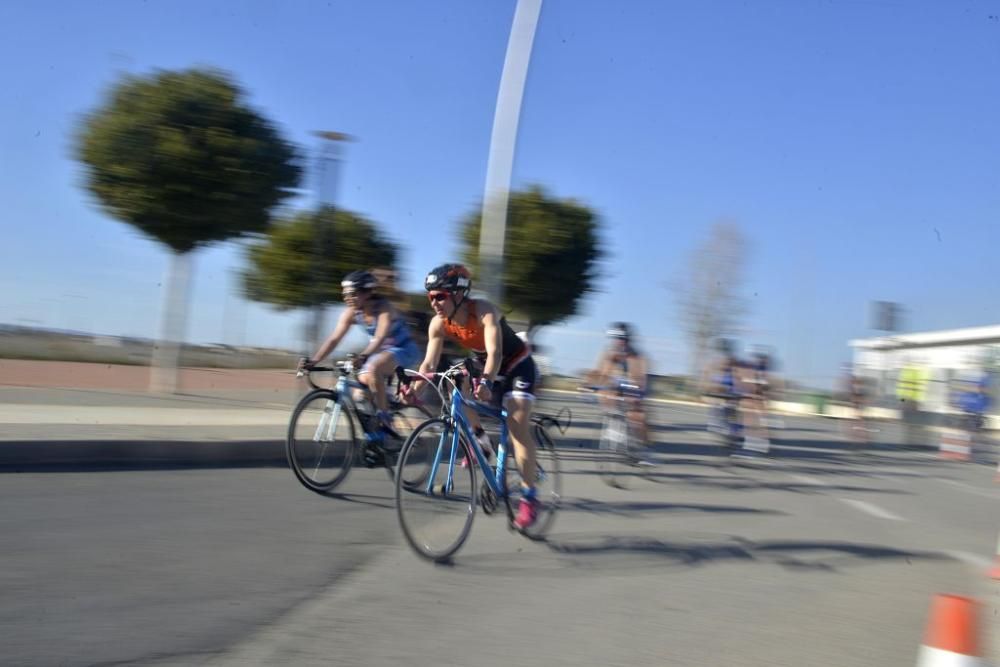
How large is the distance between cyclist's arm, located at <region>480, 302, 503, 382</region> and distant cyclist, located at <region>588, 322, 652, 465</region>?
183 inches

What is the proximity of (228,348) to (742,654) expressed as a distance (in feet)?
88.7

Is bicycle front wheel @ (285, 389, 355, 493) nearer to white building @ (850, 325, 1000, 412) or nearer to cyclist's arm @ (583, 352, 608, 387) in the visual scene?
cyclist's arm @ (583, 352, 608, 387)

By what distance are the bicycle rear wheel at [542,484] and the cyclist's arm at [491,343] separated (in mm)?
705

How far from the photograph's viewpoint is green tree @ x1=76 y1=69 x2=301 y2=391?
1365 centimetres

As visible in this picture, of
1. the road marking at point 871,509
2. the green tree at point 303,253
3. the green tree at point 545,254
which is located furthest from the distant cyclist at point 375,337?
the green tree at point 303,253

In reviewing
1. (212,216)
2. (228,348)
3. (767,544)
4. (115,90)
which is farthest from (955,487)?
(228,348)

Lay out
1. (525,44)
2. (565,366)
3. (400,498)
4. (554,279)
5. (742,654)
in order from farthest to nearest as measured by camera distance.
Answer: (565,366), (554,279), (525,44), (400,498), (742,654)

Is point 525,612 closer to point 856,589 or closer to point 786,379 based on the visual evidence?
point 856,589

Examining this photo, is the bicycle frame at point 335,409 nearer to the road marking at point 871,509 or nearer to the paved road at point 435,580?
the paved road at point 435,580

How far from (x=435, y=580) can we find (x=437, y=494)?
512 mm

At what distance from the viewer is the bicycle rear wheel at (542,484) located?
5816mm

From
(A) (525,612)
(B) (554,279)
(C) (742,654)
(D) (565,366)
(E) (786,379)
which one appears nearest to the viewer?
(C) (742,654)

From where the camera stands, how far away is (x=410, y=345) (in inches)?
297

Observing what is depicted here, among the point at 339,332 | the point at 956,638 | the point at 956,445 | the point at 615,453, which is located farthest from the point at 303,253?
the point at 956,638
